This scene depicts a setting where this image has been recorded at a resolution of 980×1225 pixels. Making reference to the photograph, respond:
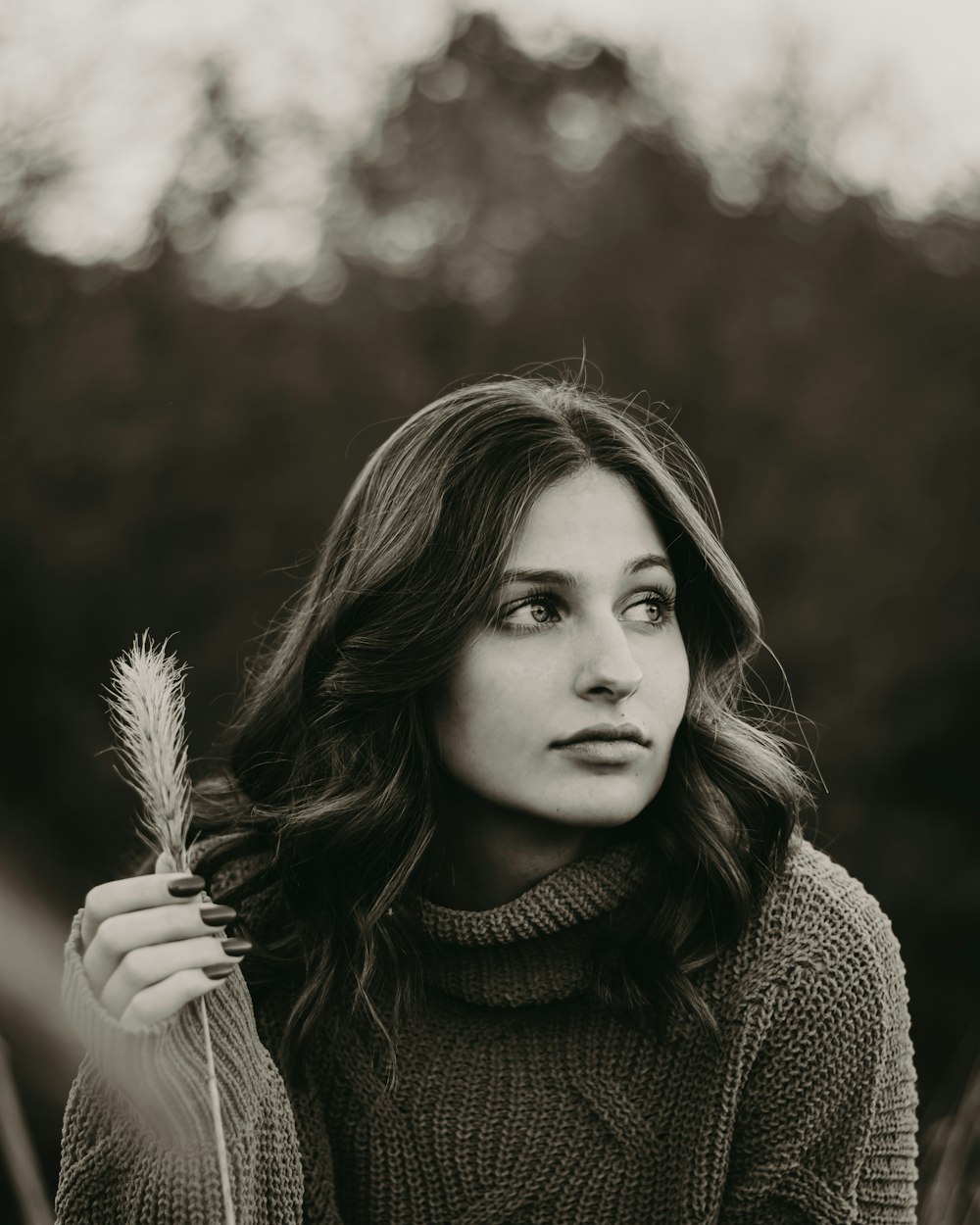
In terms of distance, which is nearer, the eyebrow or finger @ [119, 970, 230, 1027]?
finger @ [119, 970, 230, 1027]

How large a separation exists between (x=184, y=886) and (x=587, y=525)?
31.5 inches

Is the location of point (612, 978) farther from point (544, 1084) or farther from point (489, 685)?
point (489, 685)

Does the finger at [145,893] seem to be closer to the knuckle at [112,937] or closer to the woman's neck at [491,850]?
the knuckle at [112,937]

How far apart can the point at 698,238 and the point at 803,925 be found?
3169 millimetres

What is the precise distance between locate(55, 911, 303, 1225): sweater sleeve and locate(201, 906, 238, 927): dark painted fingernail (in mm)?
143

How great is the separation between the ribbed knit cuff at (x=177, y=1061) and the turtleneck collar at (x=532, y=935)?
1.10ft

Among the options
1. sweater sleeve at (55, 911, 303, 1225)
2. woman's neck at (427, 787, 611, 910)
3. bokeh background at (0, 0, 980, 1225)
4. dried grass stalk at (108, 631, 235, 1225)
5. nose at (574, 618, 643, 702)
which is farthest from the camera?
bokeh background at (0, 0, 980, 1225)

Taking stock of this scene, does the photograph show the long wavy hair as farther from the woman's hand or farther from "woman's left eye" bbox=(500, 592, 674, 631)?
the woman's hand

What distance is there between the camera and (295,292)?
14.6 feet

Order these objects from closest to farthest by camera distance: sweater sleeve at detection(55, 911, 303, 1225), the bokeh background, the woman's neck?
sweater sleeve at detection(55, 911, 303, 1225) → the woman's neck → the bokeh background

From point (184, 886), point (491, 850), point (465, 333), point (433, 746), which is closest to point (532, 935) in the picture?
point (491, 850)

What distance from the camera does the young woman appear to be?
6.40 ft

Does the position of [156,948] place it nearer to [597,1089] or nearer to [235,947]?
[235,947]

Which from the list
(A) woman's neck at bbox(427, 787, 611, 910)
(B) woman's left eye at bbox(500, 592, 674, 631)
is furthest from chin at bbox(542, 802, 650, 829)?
(B) woman's left eye at bbox(500, 592, 674, 631)
